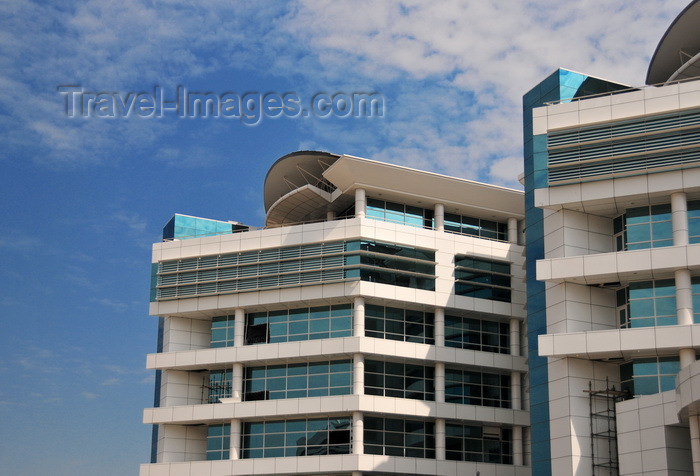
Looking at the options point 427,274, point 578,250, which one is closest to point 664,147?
point 578,250

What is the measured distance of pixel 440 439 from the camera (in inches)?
2689

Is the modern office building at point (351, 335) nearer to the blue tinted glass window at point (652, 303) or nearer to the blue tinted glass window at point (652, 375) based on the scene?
the blue tinted glass window at point (652, 375)

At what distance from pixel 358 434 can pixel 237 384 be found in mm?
10371

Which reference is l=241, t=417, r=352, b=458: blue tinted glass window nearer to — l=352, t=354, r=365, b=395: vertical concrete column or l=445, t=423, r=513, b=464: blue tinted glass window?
l=352, t=354, r=365, b=395: vertical concrete column

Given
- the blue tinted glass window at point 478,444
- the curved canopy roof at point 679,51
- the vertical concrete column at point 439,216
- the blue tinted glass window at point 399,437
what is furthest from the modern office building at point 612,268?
the vertical concrete column at point 439,216

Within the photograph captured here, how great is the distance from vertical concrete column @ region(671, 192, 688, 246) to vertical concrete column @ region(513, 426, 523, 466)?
2347cm

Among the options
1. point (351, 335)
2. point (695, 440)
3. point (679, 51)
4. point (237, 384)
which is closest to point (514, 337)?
point (351, 335)

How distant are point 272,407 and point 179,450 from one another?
31.8 feet

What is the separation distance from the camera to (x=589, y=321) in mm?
55250

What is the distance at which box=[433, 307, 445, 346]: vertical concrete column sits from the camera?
70438 mm

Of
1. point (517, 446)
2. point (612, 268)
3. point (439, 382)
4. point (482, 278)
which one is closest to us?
point (612, 268)

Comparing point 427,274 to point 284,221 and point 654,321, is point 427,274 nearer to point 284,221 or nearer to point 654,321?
point 284,221

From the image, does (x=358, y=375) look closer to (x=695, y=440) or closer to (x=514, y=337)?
(x=514, y=337)

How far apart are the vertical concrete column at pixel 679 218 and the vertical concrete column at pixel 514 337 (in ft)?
71.3
